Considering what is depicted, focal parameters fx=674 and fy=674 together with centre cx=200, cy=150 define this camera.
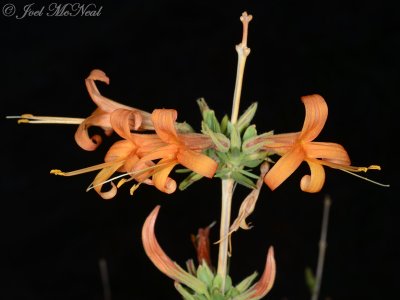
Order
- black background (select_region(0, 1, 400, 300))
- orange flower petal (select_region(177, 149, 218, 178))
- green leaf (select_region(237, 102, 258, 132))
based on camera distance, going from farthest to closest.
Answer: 1. black background (select_region(0, 1, 400, 300))
2. green leaf (select_region(237, 102, 258, 132))
3. orange flower petal (select_region(177, 149, 218, 178))

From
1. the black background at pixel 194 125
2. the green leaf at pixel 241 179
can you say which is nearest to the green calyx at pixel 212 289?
the green leaf at pixel 241 179

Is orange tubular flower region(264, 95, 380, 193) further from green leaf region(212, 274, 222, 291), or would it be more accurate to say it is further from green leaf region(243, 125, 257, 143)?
green leaf region(212, 274, 222, 291)

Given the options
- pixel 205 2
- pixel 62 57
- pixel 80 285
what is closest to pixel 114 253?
pixel 80 285

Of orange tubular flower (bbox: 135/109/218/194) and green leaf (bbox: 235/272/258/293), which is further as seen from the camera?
green leaf (bbox: 235/272/258/293)

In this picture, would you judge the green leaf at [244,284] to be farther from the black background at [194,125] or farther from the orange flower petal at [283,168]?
the black background at [194,125]

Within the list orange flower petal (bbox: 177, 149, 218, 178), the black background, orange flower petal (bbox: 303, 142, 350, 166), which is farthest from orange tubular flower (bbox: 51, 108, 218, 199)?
the black background

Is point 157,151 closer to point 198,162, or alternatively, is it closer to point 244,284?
point 198,162
